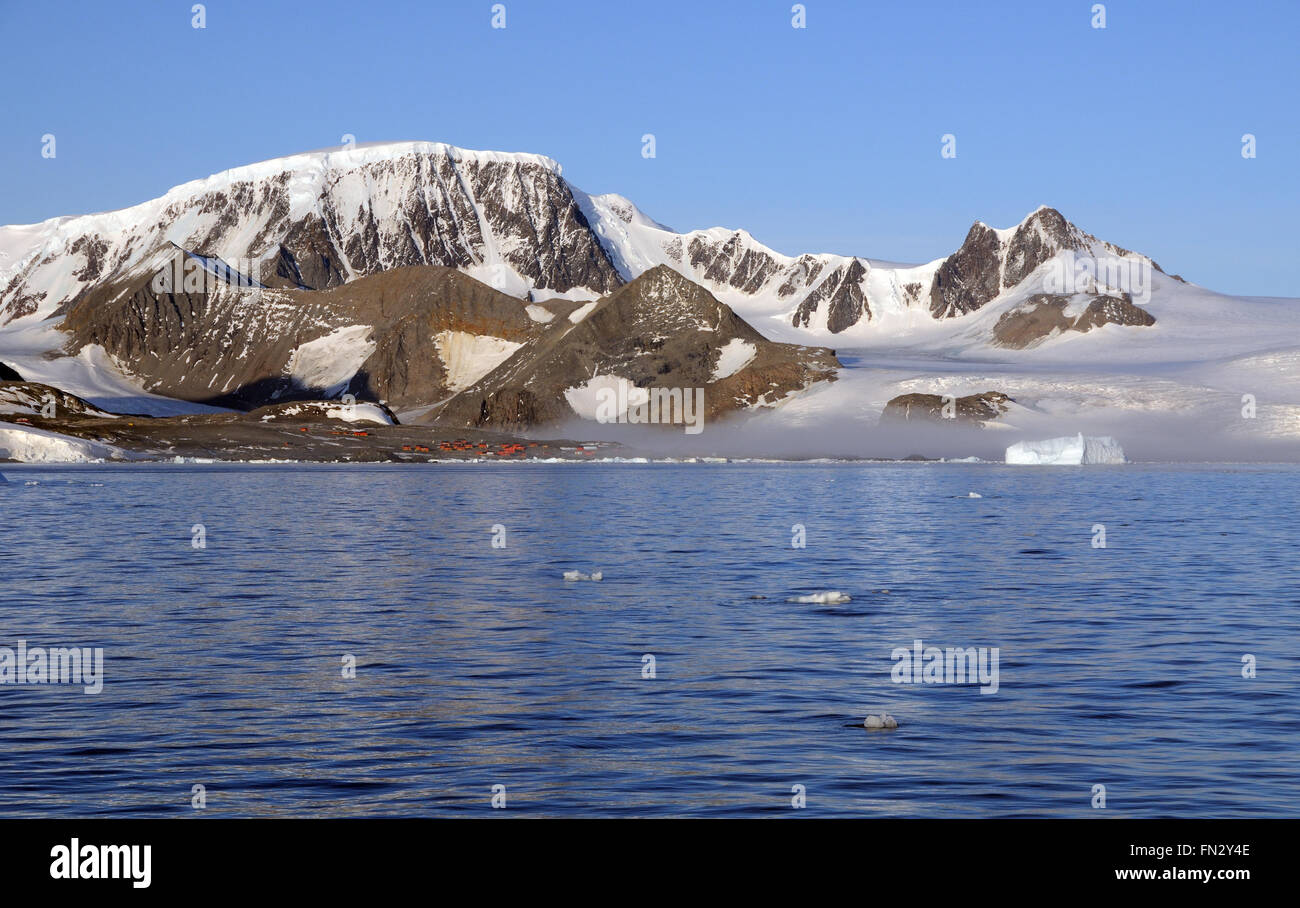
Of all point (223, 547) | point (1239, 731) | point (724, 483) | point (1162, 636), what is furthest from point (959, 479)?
point (1239, 731)

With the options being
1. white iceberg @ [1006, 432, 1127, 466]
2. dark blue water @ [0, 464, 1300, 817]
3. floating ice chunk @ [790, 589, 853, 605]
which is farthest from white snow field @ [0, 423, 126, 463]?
floating ice chunk @ [790, 589, 853, 605]

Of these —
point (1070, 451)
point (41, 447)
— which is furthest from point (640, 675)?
point (41, 447)

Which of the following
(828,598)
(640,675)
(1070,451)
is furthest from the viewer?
(1070,451)

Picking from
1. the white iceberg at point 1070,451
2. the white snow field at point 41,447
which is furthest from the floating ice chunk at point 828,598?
the white snow field at point 41,447

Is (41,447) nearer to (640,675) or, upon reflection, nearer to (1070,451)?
(1070,451)

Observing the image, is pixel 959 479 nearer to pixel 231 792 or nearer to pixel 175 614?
pixel 175 614
